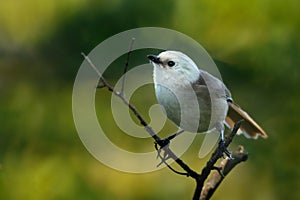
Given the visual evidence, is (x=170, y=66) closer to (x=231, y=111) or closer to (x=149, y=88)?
(x=231, y=111)

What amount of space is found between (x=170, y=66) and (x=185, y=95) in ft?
0.09

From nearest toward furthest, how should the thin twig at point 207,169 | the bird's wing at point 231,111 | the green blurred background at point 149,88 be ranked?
the thin twig at point 207,169 → the bird's wing at point 231,111 → the green blurred background at point 149,88

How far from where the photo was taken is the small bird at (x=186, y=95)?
0.52 m

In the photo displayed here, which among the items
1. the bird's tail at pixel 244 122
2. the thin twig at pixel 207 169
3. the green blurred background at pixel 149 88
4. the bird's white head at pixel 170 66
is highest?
the bird's white head at pixel 170 66

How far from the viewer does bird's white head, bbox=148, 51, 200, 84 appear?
1.71ft

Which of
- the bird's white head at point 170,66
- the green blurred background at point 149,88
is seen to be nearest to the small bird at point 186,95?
the bird's white head at point 170,66

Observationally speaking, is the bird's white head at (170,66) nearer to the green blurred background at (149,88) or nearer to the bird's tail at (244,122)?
the bird's tail at (244,122)

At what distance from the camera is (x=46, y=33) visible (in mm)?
1107

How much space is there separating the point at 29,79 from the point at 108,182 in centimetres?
24

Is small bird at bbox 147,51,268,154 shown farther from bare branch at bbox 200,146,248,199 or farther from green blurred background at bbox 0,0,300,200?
green blurred background at bbox 0,0,300,200

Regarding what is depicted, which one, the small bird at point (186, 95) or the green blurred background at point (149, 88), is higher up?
the small bird at point (186, 95)

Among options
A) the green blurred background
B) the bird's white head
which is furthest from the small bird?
the green blurred background

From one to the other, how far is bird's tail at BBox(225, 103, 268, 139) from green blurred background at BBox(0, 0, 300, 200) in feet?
1.25

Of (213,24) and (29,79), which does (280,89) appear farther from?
(29,79)
